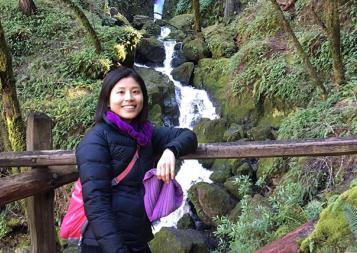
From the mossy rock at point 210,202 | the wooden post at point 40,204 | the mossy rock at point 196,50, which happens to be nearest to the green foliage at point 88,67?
the mossy rock at point 196,50

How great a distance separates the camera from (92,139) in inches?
89.0

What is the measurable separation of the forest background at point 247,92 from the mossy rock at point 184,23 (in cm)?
A: 251

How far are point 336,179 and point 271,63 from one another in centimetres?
459

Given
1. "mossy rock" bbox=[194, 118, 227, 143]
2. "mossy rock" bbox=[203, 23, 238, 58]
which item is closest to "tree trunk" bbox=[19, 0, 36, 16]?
"mossy rock" bbox=[203, 23, 238, 58]

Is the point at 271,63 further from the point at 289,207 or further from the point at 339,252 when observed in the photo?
the point at 339,252

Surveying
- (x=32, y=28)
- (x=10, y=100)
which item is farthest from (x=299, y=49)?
(x=32, y=28)

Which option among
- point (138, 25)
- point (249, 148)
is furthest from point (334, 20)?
point (138, 25)

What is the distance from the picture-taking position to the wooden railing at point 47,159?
9.25ft

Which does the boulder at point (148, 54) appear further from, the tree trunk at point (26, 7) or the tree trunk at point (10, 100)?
the tree trunk at point (10, 100)

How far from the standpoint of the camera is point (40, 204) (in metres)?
3.53

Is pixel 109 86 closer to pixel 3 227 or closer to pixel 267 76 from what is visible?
pixel 3 227

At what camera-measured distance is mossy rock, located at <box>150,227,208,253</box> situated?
21.7 ft

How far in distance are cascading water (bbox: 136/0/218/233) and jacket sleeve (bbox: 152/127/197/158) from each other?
593 cm

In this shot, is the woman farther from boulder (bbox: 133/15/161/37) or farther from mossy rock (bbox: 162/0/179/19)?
mossy rock (bbox: 162/0/179/19)
